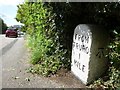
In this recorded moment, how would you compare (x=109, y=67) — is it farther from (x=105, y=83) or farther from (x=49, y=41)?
(x=49, y=41)

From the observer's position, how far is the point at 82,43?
24.7 feet

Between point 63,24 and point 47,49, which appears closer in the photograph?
point 63,24

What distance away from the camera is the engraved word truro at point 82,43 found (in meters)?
7.16

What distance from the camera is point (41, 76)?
27.3 feet

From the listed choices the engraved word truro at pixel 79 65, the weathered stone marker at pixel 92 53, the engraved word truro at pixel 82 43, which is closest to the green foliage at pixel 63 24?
the weathered stone marker at pixel 92 53

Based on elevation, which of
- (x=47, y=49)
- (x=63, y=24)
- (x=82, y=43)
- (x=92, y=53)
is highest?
(x=63, y=24)

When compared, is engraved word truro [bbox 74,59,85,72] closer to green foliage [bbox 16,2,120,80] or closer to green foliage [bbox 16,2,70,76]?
green foliage [bbox 16,2,120,80]

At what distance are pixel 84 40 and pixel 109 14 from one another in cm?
88

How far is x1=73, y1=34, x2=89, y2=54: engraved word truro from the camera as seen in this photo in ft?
23.5

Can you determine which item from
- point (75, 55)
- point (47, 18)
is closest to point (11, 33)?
point (47, 18)

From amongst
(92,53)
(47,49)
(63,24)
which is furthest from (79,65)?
(47,49)

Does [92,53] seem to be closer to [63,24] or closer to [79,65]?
[79,65]

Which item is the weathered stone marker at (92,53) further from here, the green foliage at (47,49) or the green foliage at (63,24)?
the green foliage at (47,49)

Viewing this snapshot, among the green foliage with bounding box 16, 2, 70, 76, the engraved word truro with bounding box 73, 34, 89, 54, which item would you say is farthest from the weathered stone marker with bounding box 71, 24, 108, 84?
the green foliage with bounding box 16, 2, 70, 76
